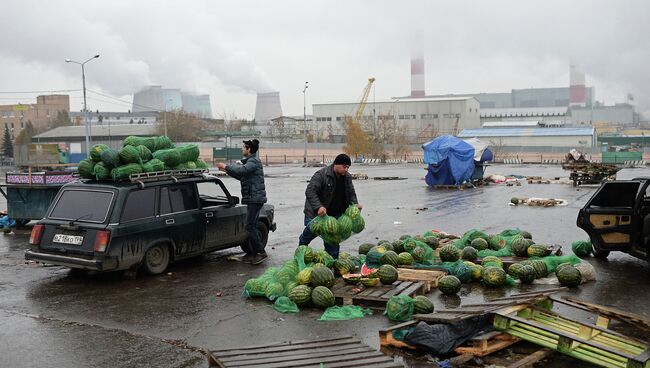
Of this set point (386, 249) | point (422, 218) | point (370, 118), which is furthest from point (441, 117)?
point (386, 249)

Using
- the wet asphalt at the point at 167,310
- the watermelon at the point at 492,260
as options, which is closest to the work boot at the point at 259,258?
the wet asphalt at the point at 167,310

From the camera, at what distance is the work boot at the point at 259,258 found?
444 inches

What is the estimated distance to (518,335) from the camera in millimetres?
6176

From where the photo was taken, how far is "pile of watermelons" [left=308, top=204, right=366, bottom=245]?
937cm

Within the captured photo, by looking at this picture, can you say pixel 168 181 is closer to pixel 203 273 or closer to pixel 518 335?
pixel 203 273

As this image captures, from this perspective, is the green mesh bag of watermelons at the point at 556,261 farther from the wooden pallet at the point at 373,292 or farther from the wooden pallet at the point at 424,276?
the wooden pallet at the point at 373,292

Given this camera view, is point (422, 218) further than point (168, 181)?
Yes

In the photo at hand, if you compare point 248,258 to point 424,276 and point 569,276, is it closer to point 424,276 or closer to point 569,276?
point 424,276

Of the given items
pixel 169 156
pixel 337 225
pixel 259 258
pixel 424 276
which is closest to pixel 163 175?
pixel 169 156

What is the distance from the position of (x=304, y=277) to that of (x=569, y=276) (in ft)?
12.7

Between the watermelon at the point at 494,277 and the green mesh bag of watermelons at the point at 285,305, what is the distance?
2948 mm

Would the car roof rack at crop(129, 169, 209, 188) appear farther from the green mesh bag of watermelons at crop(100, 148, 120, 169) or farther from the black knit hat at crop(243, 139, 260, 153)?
the black knit hat at crop(243, 139, 260, 153)

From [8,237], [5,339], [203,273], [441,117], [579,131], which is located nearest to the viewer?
[5,339]

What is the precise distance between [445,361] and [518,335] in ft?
2.70
